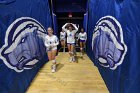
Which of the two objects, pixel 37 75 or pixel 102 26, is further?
pixel 37 75

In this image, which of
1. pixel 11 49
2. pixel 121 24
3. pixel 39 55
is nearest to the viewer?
pixel 121 24

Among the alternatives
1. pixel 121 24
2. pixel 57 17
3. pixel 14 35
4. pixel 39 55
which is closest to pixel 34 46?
pixel 39 55

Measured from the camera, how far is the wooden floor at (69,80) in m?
4.60

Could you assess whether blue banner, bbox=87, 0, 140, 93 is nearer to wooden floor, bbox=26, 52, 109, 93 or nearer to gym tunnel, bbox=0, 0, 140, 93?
gym tunnel, bbox=0, 0, 140, 93

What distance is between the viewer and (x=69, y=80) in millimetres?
5223

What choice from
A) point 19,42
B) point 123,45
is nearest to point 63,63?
point 19,42

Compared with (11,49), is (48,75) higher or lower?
lower

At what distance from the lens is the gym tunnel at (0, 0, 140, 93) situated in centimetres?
313

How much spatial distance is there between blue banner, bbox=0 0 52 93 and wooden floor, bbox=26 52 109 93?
1.04ft

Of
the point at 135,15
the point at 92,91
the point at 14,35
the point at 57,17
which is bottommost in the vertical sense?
the point at 92,91

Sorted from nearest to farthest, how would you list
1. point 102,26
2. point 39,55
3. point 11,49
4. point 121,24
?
point 121,24 → point 11,49 → point 102,26 → point 39,55

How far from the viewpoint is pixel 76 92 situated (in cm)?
443

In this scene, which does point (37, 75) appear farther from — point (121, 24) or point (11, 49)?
point (121, 24)

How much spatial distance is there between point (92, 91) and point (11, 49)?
6.87 feet
